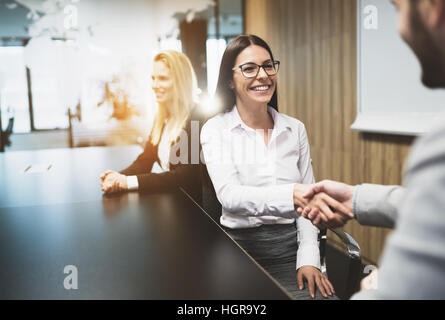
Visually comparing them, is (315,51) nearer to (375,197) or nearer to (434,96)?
(434,96)

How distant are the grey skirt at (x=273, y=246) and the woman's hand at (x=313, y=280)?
87 mm

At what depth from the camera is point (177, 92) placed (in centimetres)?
199

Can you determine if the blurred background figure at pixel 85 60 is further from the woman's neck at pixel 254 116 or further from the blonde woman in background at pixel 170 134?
the woman's neck at pixel 254 116

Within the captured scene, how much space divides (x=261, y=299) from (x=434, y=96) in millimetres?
1941

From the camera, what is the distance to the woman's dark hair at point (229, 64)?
1.57 m

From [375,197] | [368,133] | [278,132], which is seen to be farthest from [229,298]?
[368,133]

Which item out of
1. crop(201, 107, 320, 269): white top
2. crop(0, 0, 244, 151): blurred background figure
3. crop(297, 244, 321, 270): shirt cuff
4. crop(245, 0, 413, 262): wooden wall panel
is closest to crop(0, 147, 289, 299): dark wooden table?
crop(201, 107, 320, 269): white top

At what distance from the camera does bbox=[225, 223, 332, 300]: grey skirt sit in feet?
4.73

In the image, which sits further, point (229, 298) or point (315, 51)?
point (315, 51)

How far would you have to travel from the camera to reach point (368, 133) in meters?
2.70

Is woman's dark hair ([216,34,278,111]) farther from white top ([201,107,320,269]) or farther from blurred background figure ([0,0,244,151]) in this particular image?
blurred background figure ([0,0,244,151])

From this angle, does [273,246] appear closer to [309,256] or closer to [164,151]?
[309,256]

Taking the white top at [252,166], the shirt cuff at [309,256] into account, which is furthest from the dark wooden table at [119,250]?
the shirt cuff at [309,256]

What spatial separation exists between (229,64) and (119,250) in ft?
3.12
